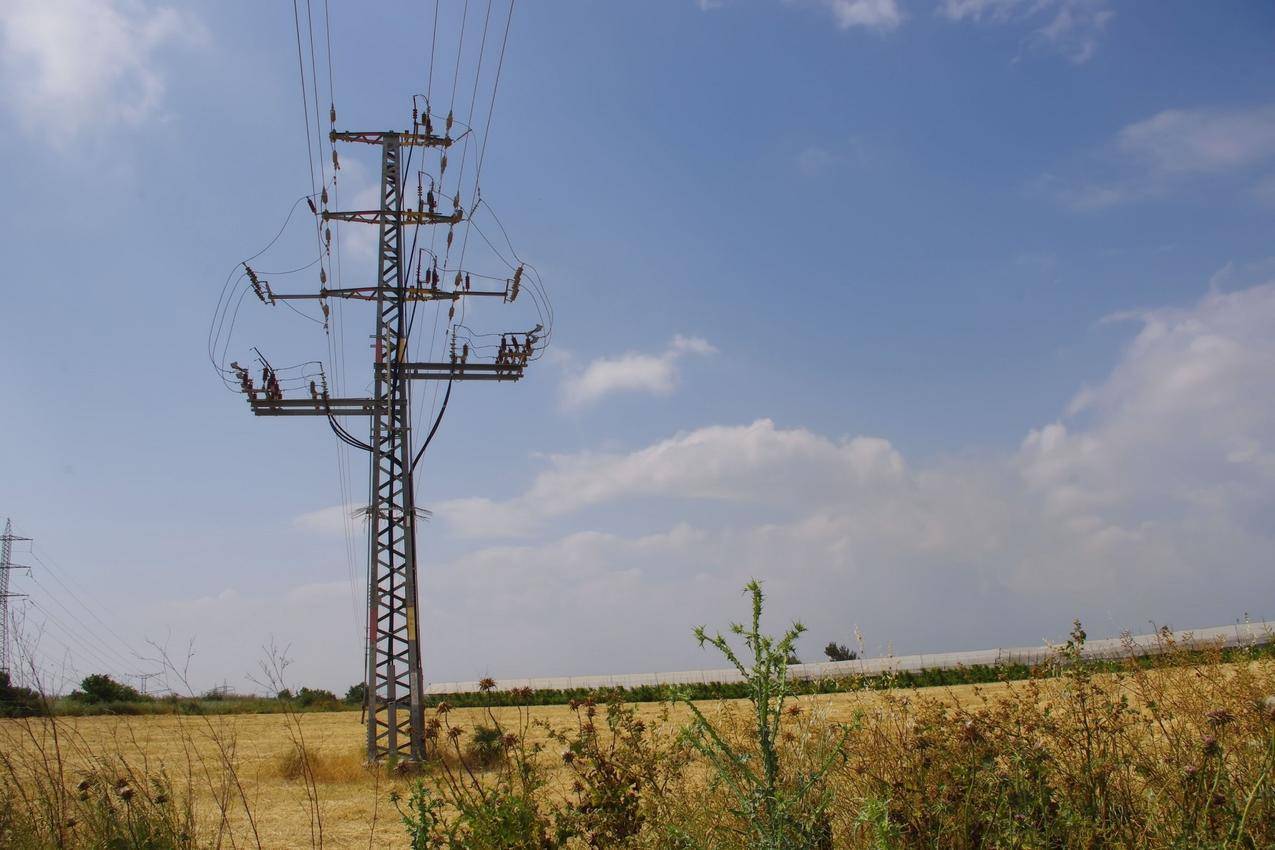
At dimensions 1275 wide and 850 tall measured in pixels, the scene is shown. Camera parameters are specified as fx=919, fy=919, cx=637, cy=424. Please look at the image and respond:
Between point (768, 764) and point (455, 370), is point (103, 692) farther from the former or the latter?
point (768, 764)

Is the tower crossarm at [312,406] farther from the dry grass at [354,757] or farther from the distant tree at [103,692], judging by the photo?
the distant tree at [103,692]

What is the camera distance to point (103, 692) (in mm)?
33125

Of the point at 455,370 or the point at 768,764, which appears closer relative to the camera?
the point at 768,764

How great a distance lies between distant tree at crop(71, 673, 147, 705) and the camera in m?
32.2

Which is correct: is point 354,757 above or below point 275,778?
above

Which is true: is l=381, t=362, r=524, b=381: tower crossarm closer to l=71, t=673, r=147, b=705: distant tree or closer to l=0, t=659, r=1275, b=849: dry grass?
l=0, t=659, r=1275, b=849: dry grass

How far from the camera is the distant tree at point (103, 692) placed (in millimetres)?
32188

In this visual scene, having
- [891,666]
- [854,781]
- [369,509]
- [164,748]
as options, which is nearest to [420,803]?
[854,781]

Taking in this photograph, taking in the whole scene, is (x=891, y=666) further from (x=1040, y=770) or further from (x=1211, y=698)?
(x=1040, y=770)

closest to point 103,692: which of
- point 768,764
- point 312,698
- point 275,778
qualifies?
point 312,698

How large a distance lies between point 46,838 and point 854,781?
16.1 ft

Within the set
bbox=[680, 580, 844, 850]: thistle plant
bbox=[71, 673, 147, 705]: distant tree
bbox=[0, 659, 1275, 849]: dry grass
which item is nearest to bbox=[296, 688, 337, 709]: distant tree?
bbox=[71, 673, 147, 705]: distant tree

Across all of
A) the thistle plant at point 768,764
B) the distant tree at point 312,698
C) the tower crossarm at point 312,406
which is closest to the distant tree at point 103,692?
the distant tree at point 312,698

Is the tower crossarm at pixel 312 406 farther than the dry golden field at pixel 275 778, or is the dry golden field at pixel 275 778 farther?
the tower crossarm at pixel 312 406
